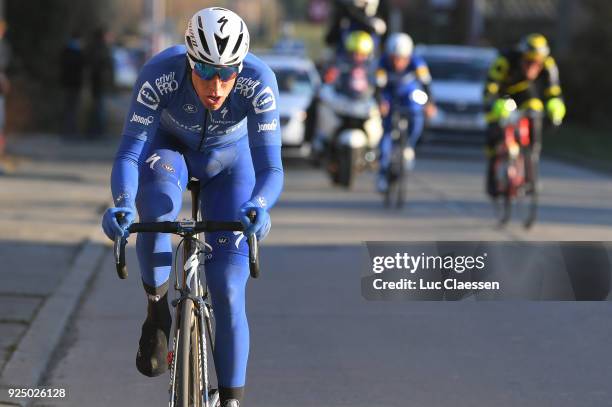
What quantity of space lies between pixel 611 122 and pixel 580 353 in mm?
27126

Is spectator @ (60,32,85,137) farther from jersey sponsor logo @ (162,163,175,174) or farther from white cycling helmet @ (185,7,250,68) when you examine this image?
white cycling helmet @ (185,7,250,68)

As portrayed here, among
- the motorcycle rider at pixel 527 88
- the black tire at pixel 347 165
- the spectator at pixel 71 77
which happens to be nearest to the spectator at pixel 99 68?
the spectator at pixel 71 77

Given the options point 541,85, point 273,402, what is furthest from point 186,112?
point 541,85

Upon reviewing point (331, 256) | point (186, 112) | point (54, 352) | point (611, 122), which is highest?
point (186, 112)

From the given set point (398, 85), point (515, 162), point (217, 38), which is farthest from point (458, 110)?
point (217, 38)

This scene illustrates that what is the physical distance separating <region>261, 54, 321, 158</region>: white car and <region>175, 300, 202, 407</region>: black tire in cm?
1549

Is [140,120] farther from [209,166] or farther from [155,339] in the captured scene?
[155,339]

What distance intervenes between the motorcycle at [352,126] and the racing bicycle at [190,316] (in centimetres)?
1213

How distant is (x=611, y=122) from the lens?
112 feet

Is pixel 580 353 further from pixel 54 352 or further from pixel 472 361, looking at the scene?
pixel 54 352

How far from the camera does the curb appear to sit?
22.8ft

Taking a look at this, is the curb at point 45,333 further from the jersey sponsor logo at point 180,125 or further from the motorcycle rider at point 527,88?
the motorcycle rider at point 527,88

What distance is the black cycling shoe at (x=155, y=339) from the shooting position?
584cm

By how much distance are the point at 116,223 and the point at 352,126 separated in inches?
502
